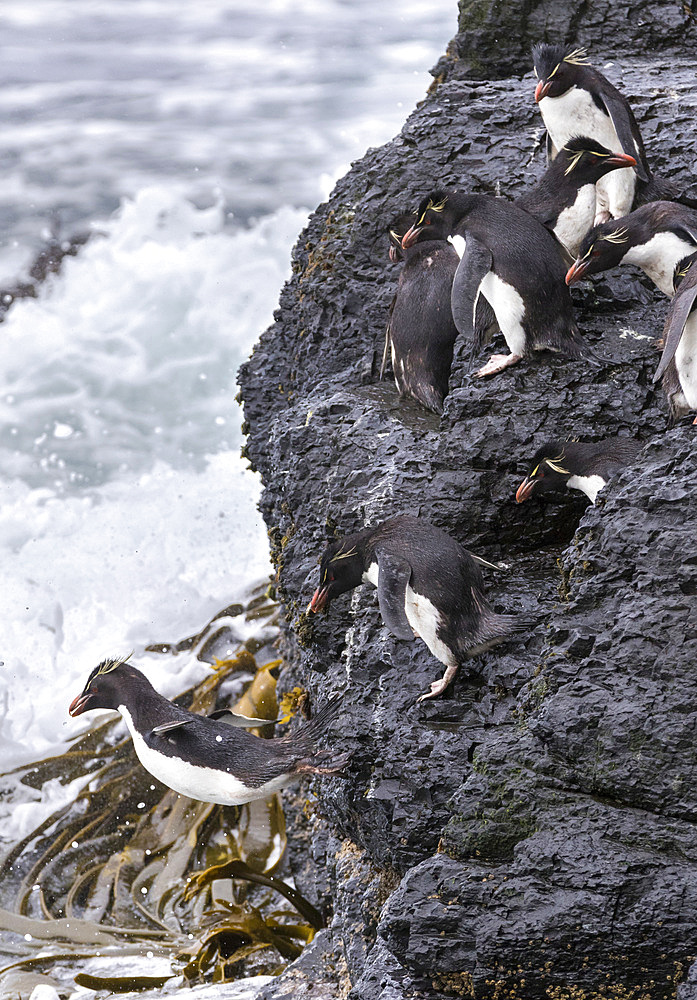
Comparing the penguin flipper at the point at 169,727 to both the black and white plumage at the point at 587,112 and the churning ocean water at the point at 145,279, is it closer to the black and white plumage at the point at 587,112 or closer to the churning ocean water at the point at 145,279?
the black and white plumage at the point at 587,112

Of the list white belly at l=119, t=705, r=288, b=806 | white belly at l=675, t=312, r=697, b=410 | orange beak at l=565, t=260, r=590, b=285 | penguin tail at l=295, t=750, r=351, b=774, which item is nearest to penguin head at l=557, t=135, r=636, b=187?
orange beak at l=565, t=260, r=590, b=285

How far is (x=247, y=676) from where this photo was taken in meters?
5.55

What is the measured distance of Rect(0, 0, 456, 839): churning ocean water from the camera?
9914mm

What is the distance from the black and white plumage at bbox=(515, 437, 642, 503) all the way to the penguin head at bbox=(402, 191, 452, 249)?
38.5 inches

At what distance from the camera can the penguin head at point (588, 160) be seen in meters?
3.22

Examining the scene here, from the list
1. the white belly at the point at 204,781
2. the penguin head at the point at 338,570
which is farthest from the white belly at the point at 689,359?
the white belly at the point at 204,781

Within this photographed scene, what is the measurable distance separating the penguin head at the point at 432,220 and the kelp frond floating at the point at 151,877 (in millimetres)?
2571

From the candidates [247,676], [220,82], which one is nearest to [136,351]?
[220,82]

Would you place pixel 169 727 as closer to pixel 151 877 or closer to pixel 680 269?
pixel 151 877

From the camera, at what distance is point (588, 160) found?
325 cm

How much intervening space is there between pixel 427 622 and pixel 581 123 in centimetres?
211

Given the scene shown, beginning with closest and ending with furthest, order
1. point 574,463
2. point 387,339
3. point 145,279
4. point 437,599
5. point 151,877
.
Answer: point 437,599 → point 574,463 → point 387,339 → point 151,877 → point 145,279

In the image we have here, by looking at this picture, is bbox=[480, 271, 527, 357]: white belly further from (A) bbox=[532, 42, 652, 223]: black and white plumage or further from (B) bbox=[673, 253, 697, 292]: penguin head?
(A) bbox=[532, 42, 652, 223]: black and white plumage

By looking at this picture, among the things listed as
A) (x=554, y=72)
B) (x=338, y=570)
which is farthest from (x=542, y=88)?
(x=338, y=570)
